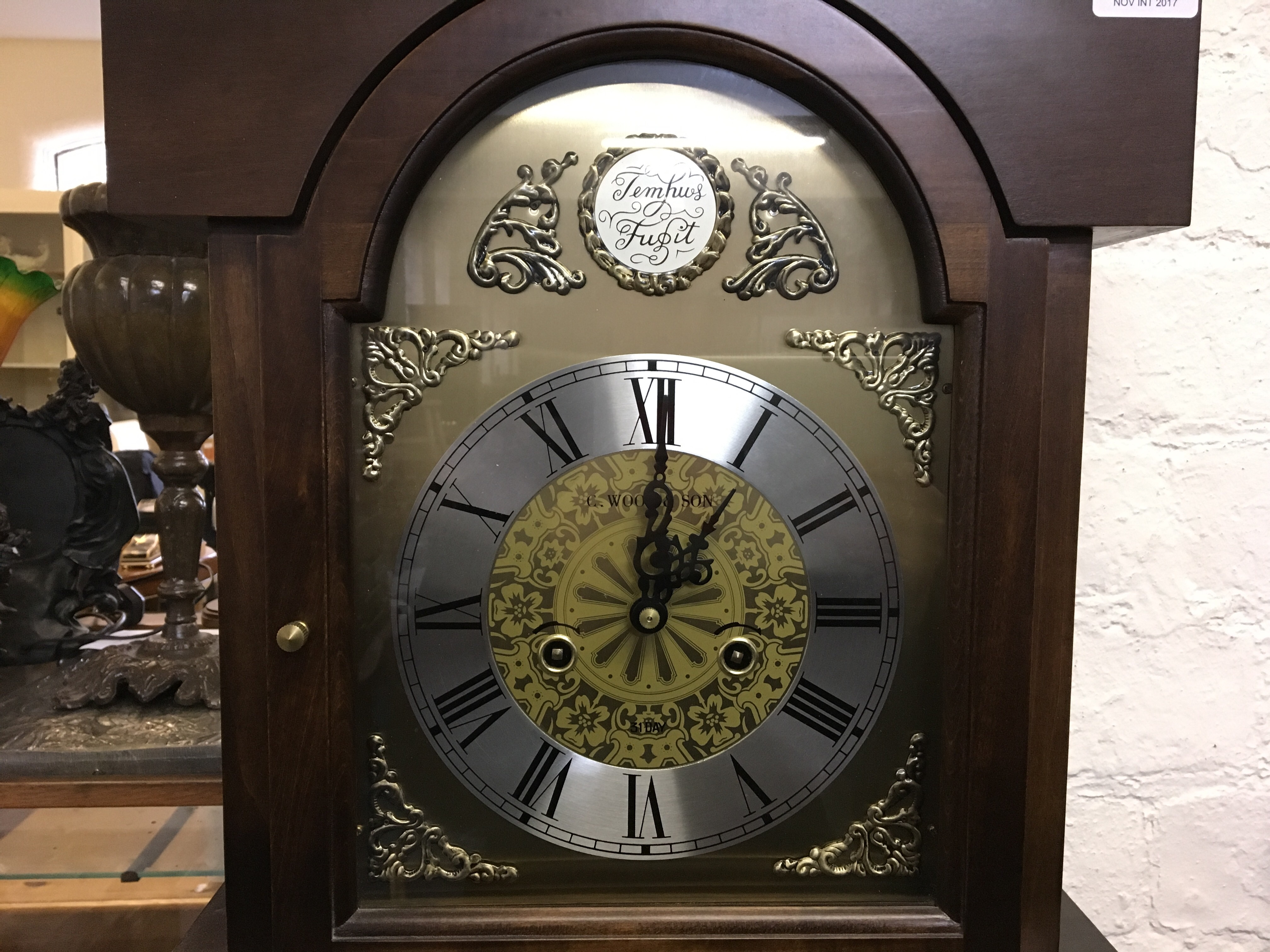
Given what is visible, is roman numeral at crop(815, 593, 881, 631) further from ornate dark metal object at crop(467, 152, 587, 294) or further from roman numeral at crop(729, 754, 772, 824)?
ornate dark metal object at crop(467, 152, 587, 294)

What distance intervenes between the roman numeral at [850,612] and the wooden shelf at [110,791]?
21.8 inches

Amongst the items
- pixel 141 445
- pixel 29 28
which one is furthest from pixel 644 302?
pixel 29 28

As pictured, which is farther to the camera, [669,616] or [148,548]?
[148,548]

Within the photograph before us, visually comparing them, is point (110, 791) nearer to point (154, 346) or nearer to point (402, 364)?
point (154, 346)

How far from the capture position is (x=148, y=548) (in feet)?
5.07

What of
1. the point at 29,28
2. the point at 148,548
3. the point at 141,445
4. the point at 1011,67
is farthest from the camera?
the point at 29,28

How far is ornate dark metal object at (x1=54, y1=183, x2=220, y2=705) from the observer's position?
32.3 inches

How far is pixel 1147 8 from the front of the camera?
21.4 inches

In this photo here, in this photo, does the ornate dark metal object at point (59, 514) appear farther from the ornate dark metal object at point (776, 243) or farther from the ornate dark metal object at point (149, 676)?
the ornate dark metal object at point (776, 243)

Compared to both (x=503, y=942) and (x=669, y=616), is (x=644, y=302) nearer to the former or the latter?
(x=669, y=616)

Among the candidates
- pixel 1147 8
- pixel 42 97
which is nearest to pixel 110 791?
pixel 1147 8

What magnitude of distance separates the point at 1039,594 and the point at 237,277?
0.55m

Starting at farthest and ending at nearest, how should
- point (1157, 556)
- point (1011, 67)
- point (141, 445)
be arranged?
point (141, 445)
point (1157, 556)
point (1011, 67)

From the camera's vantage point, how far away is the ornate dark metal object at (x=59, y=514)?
3.22ft
